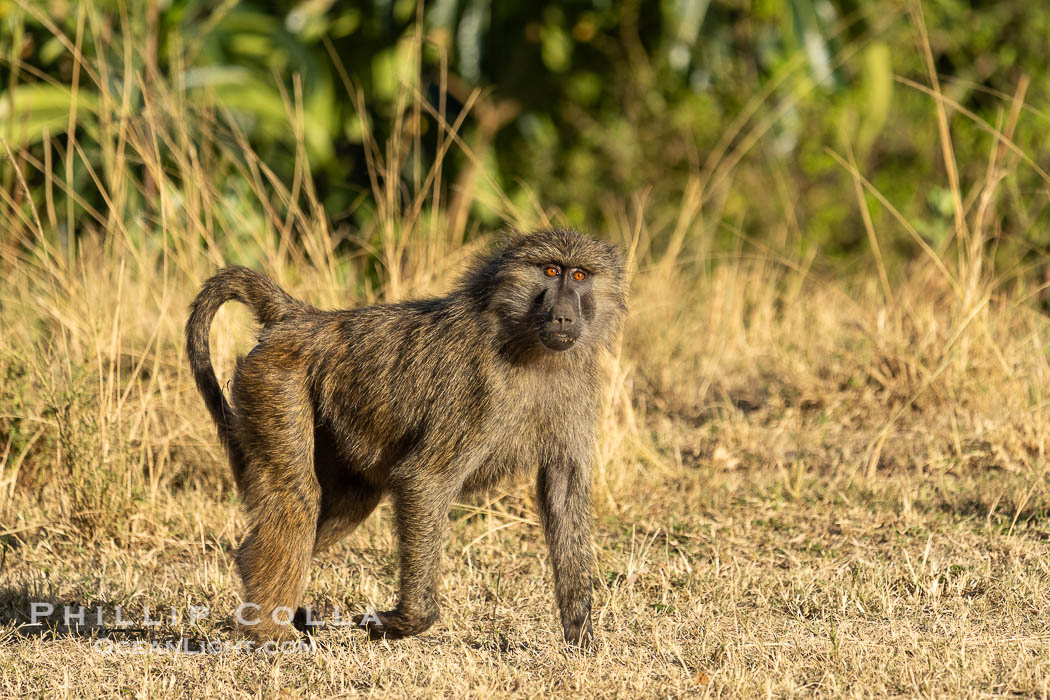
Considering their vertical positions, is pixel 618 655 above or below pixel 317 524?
below

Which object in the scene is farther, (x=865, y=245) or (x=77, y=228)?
(x=865, y=245)

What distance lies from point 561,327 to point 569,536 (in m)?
0.69

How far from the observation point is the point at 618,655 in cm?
385

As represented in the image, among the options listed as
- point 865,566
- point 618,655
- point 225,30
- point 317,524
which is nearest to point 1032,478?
point 865,566

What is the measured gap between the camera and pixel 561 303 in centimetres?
401

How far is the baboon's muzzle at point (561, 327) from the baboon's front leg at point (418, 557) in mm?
560

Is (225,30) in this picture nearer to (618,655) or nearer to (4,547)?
(4,547)

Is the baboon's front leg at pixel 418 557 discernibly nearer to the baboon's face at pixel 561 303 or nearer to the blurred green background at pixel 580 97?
the baboon's face at pixel 561 303

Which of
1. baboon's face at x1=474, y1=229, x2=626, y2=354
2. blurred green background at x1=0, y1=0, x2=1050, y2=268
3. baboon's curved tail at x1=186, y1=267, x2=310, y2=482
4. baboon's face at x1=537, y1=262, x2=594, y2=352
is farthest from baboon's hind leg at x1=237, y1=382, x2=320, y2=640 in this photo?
blurred green background at x1=0, y1=0, x2=1050, y2=268

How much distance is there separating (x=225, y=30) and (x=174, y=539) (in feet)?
16.1

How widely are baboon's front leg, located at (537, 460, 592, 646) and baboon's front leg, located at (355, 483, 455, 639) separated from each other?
0.36 metres

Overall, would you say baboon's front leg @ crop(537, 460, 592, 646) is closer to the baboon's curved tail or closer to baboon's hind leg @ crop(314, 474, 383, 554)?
baboon's hind leg @ crop(314, 474, 383, 554)

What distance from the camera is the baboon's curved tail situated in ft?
14.1

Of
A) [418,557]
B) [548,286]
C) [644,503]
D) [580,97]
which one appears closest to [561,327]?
[548,286]
